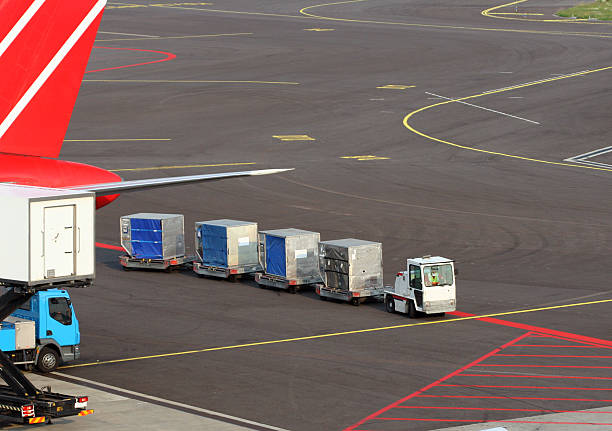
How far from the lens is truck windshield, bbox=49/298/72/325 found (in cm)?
3086

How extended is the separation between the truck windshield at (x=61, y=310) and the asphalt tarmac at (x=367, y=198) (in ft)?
4.60

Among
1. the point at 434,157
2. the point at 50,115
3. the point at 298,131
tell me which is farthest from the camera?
the point at 298,131

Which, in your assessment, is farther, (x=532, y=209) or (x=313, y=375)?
(x=532, y=209)

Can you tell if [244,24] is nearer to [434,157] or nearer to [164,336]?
[434,157]

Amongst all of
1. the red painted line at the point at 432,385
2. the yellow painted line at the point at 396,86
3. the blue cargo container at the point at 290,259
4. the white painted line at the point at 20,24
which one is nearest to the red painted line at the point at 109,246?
the blue cargo container at the point at 290,259

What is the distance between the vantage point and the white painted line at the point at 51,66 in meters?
23.2

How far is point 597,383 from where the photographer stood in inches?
1153

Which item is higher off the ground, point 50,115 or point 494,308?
point 50,115

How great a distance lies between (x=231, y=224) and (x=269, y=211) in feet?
32.6

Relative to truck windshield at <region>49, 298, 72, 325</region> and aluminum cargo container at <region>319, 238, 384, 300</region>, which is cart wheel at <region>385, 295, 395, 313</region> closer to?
aluminum cargo container at <region>319, 238, 384, 300</region>

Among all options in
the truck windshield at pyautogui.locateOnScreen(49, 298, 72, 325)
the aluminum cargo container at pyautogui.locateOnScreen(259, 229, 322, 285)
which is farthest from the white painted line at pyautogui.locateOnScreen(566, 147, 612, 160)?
the truck windshield at pyautogui.locateOnScreen(49, 298, 72, 325)

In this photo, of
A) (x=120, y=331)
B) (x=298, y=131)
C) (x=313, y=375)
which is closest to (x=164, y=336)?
(x=120, y=331)

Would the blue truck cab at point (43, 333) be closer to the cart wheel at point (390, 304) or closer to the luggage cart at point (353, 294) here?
the luggage cart at point (353, 294)

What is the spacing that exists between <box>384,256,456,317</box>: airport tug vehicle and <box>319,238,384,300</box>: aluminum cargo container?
5.32ft
